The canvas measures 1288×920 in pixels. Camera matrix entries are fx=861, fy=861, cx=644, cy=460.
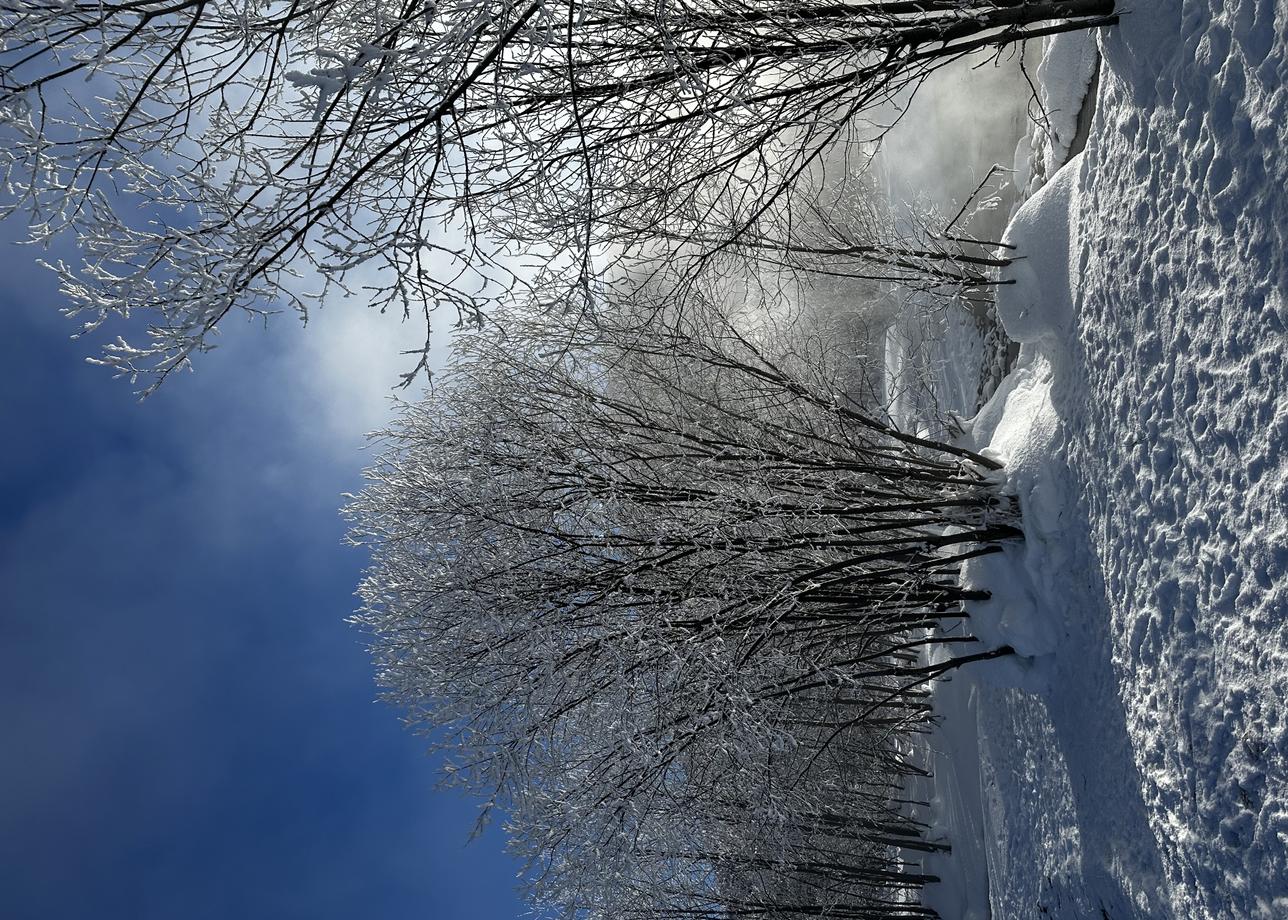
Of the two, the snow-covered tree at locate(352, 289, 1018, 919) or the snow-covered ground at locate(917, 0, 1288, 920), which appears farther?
the snow-covered tree at locate(352, 289, 1018, 919)

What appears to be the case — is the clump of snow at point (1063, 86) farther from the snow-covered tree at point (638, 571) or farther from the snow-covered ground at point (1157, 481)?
the snow-covered tree at point (638, 571)

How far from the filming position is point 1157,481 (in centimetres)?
392

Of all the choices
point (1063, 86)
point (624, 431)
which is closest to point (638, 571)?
point (624, 431)

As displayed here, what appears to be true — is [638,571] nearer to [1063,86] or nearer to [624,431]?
[624,431]

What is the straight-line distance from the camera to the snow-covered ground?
324 cm

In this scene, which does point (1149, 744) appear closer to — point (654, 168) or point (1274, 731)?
point (1274, 731)

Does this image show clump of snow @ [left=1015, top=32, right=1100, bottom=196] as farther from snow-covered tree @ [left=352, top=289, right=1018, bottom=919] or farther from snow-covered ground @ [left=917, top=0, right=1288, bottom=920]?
snow-covered tree @ [left=352, top=289, right=1018, bottom=919]

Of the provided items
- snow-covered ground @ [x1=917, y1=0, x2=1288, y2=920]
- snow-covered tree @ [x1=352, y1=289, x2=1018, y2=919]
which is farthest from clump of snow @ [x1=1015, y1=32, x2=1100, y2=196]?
snow-covered tree @ [x1=352, y1=289, x2=1018, y2=919]

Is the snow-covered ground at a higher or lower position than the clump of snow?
lower

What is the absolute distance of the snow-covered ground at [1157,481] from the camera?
3236 millimetres

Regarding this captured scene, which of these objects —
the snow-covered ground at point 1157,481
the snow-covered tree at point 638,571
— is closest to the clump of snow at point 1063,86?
the snow-covered ground at point 1157,481

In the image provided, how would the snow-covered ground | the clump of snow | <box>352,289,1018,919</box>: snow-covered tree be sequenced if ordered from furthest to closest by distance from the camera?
<box>352,289,1018,919</box>: snow-covered tree, the clump of snow, the snow-covered ground

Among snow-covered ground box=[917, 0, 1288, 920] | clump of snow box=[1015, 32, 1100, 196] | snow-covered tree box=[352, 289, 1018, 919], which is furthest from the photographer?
snow-covered tree box=[352, 289, 1018, 919]

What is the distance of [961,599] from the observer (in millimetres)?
6145
